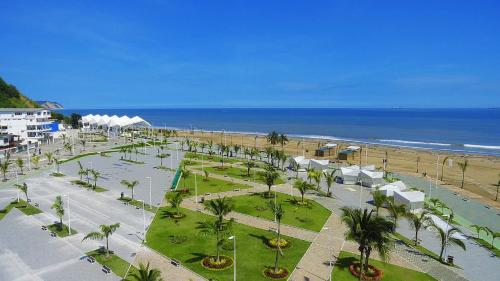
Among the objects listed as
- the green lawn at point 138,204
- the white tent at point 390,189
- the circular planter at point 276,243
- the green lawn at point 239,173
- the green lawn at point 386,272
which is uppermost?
the white tent at point 390,189

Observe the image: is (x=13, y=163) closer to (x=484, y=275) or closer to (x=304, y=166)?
(x=304, y=166)

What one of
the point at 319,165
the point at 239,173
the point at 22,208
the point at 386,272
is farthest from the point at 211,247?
the point at 319,165

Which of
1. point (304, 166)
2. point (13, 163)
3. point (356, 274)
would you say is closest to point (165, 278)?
point (356, 274)

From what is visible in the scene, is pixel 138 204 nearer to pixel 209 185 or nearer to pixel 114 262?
pixel 209 185

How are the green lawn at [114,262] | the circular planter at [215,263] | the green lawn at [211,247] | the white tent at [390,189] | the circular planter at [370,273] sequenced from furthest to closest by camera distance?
the white tent at [390,189]
the circular planter at [215,263]
the green lawn at [211,247]
the green lawn at [114,262]
the circular planter at [370,273]

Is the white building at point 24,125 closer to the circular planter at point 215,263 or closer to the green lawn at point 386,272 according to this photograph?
the circular planter at point 215,263

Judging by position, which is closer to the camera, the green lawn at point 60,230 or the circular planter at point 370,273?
the circular planter at point 370,273

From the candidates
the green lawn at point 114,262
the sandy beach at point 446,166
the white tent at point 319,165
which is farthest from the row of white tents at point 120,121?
the green lawn at point 114,262
